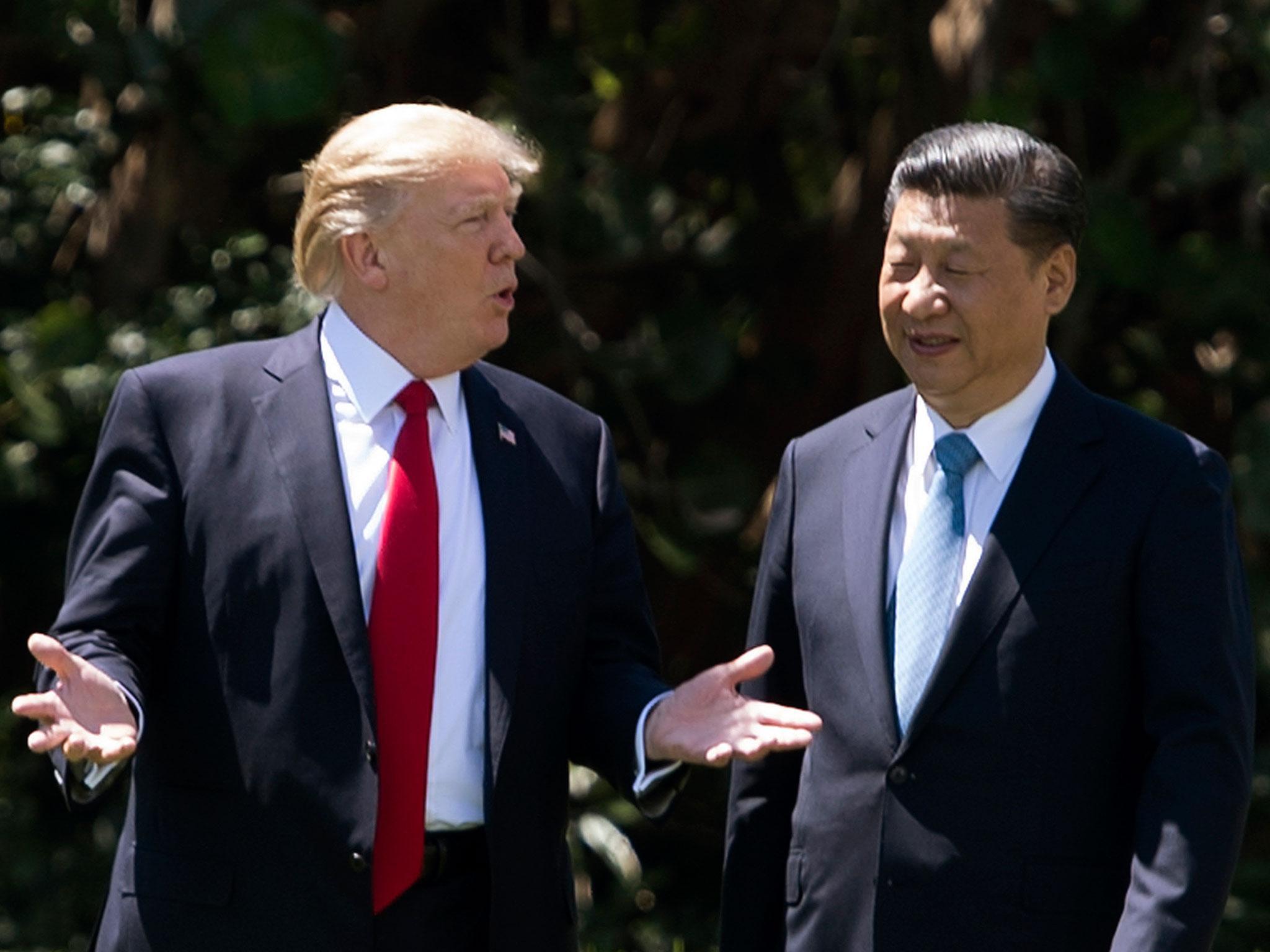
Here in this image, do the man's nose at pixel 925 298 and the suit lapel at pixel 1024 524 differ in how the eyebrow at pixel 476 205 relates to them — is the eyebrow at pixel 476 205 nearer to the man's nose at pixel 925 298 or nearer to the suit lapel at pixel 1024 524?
the man's nose at pixel 925 298

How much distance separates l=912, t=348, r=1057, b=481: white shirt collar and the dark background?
7.33ft

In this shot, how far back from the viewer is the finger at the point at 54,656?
2293 millimetres

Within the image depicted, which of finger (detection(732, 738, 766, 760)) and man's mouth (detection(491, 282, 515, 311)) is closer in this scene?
finger (detection(732, 738, 766, 760))

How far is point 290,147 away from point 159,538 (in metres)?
3.12

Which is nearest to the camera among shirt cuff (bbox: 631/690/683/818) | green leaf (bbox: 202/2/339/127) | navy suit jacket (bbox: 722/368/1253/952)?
navy suit jacket (bbox: 722/368/1253/952)

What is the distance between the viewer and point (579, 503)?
112 inches

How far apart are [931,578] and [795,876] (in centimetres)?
44

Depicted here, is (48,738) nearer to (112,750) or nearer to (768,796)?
(112,750)

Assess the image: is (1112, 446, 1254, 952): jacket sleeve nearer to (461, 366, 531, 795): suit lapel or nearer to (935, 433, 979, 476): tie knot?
(935, 433, 979, 476): tie knot

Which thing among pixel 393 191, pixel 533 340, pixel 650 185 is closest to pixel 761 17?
pixel 650 185

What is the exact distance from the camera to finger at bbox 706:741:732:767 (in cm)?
244

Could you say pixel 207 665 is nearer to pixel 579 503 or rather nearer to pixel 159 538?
pixel 159 538

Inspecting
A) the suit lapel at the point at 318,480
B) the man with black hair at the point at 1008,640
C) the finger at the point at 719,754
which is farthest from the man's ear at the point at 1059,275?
the suit lapel at the point at 318,480

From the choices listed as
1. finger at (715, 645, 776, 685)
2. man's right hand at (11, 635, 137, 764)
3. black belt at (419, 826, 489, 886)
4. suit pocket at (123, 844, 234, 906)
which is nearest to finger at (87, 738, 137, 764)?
man's right hand at (11, 635, 137, 764)
